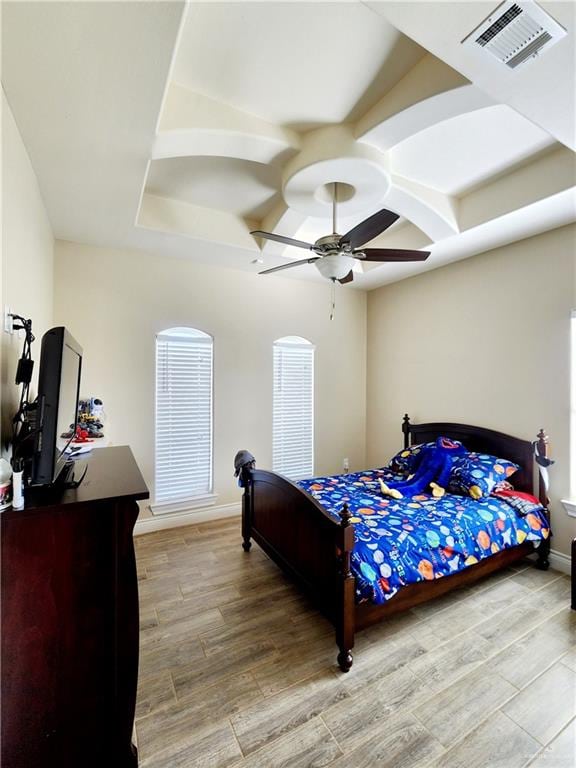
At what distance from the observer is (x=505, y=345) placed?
11.2ft

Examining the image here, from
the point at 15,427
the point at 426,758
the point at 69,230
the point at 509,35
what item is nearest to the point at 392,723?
the point at 426,758

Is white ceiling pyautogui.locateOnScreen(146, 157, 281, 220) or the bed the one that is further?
white ceiling pyautogui.locateOnScreen(146, 157, 281, 220)

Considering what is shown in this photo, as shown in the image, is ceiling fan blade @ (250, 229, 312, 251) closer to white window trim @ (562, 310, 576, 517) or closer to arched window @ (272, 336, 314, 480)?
arched window @ (272, 336, 314, 480)

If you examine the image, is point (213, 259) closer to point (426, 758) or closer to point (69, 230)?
point (69, 230)

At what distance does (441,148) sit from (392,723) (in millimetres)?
3393

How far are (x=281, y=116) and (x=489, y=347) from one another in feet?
9.27

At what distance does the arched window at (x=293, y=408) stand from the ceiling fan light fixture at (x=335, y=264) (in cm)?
186

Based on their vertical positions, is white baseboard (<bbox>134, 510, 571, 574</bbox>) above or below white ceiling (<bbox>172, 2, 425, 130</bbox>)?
below

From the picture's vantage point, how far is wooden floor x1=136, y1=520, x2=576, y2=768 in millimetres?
1523

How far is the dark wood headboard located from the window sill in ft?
8.36

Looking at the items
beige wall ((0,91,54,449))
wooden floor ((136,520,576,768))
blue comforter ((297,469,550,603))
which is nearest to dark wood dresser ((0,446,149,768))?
wooden floor ((136,520,576,768))

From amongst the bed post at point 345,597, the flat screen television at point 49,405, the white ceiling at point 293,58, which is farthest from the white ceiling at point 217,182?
the bed post at point 345,597

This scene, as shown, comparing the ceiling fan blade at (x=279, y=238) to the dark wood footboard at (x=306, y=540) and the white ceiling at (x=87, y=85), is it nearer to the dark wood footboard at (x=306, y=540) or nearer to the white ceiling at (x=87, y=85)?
the white ceiling at (x=87, y=85)

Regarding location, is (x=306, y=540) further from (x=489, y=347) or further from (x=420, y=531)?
(x=489, y=347)
